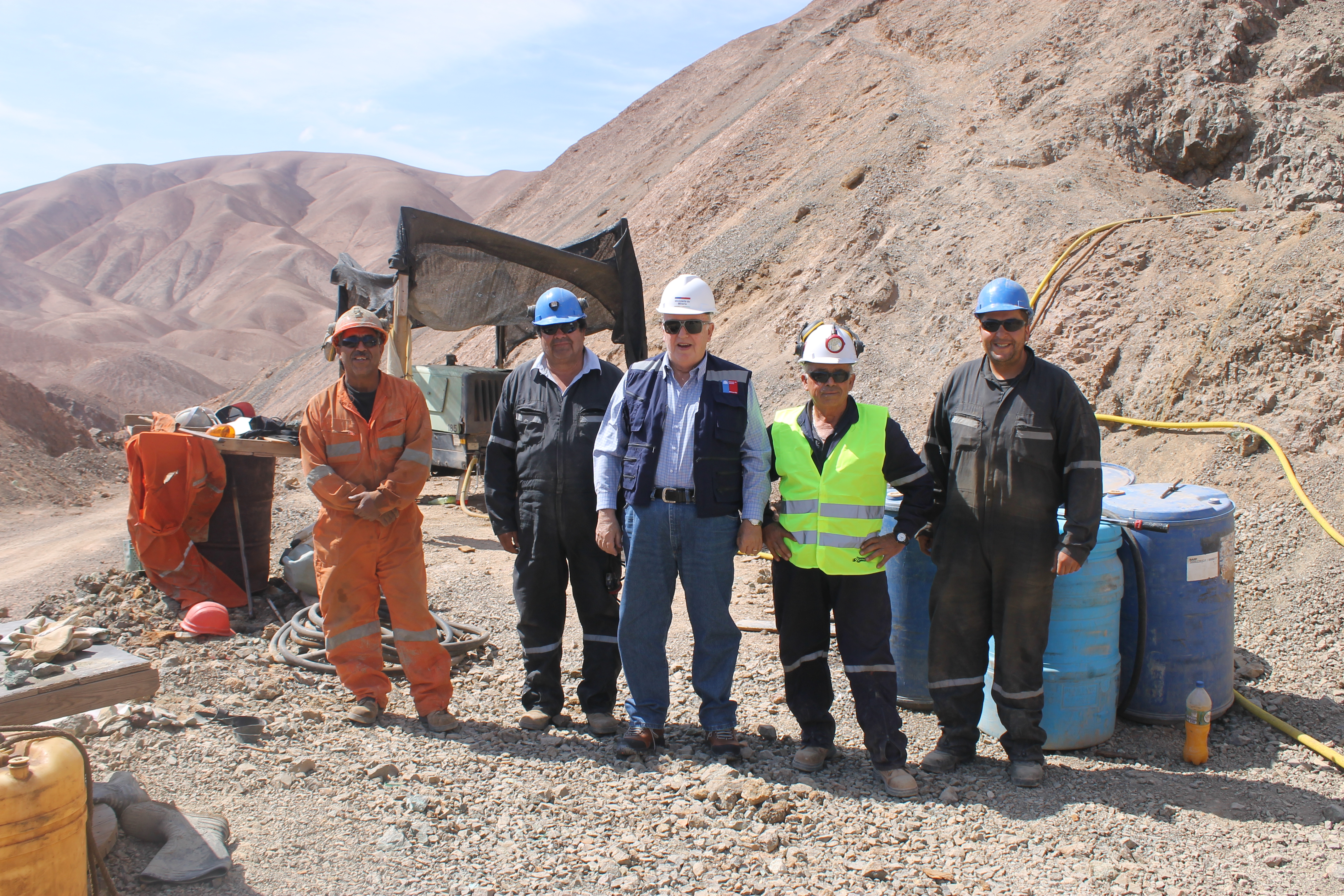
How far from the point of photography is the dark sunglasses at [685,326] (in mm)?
3973

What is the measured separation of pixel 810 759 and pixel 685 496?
1273 mm

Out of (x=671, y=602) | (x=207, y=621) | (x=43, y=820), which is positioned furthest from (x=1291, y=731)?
(x=207, y=621)

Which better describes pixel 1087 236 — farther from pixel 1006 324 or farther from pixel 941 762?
pixel 941 762

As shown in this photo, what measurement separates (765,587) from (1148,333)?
435cm

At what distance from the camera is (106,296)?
71.2 meters

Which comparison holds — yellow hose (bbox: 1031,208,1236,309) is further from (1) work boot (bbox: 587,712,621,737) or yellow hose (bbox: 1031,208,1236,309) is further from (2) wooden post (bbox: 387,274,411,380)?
(1) work boot (bbox: 587,712,621,737)

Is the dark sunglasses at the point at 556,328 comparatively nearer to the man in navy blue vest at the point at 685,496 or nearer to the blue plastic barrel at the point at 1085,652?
the man in navy blue vest at the point at 685,496

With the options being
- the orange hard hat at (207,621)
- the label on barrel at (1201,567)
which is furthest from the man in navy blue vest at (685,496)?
the orange hard hat at (207,621)

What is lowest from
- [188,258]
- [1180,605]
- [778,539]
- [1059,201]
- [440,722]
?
[440,722]

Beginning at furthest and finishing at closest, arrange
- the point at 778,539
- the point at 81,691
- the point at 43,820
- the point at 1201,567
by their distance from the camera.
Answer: the point at 1201,567 < the point at 778,539 < the point at 81,691 < the point at 43,820

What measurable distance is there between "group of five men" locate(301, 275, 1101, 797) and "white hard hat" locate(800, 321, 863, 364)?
0.01 meters

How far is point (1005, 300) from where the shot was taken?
389cm

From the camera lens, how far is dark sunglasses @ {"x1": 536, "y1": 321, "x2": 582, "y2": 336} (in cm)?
430

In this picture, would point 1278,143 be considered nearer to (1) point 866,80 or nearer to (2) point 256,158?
(1) point 866,80
